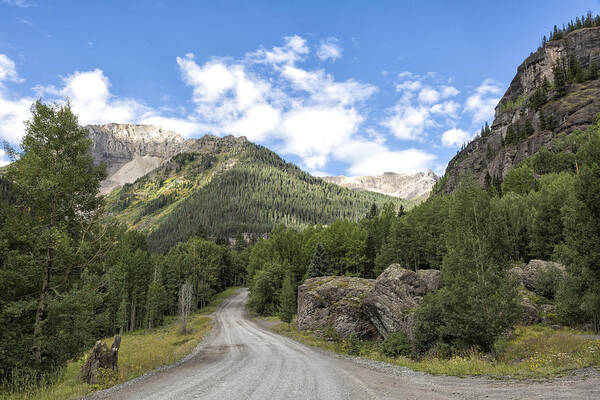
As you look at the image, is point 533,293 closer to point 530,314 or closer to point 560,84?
point 530,314

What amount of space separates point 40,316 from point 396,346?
21263 mm

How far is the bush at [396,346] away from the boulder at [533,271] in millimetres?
24412

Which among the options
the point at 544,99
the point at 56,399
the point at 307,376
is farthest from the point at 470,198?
the point at 544,99

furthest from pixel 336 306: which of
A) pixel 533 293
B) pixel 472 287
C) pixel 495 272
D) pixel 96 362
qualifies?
pixel 533 293

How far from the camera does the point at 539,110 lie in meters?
126

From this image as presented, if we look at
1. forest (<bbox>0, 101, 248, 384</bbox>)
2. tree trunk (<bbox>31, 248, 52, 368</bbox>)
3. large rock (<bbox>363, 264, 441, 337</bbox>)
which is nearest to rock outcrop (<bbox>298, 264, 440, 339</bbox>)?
large rock (<bbox>363, 264, 441, 337</bbox>)

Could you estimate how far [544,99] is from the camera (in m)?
131

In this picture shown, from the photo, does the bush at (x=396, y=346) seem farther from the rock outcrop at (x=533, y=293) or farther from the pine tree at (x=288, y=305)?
the pine tree at (x=288, y=305)

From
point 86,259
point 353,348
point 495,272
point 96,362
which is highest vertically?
point 86,259

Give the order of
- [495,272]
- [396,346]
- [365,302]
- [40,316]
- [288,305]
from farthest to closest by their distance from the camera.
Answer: [288,305]
[365,302]
[396,346]
[495,272]
[40,316]

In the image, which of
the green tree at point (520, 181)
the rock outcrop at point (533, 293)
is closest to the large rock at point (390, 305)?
the rock outcrop at point (533, 293)

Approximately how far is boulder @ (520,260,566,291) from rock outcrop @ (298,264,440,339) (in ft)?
39.8

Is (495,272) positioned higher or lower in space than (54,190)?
lower

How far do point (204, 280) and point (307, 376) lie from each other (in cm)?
7457
